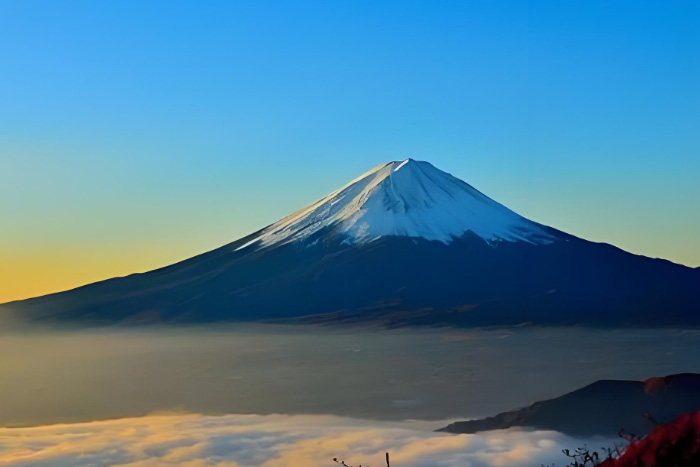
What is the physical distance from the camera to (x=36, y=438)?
51.4 metres

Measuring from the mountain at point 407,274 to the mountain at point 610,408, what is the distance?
93154 millimetres

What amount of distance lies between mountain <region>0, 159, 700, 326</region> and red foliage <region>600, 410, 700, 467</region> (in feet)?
438

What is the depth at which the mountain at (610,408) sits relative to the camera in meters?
36.9

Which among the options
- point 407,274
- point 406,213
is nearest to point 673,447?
point 407,274

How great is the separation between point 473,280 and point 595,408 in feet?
360

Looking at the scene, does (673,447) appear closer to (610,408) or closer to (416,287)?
(610,408)

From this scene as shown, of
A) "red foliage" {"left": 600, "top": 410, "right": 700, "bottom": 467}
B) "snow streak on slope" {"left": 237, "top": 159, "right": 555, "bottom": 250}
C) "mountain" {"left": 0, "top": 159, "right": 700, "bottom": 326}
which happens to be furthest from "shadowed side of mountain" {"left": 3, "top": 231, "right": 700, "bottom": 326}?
"red foliage" {"left": 600, "top": 410, "right": 700, "bottom": 467}

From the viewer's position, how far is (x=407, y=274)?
5950 inches

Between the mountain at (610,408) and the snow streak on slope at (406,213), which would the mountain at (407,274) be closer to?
the snow streak on slope at (406,213)

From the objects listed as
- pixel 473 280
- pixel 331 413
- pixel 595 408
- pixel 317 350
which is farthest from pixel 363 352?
pixel 595 408

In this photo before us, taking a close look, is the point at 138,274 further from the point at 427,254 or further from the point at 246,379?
the point at 246,379

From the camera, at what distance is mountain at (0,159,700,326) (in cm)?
14538

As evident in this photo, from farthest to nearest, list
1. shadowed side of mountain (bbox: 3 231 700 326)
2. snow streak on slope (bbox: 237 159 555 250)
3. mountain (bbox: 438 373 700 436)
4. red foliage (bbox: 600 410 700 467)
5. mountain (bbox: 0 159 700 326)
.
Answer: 1. snow streak on slope (bbox: 237 159 555 250)
2. mountain (bbox: 0 159 700 326)
3. shadowed side of mountain (bbox: 3 231 700 326)
4. mountain (bbox: 438 373 700 436)
5. red foliage (bbox: 600 410 700 467)

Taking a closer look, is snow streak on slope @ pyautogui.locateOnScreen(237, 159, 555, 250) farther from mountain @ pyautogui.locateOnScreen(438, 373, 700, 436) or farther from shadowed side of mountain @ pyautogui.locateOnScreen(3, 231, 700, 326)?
mountain @ pyautogui.locateOnScreen(438, 373, 700, 436)
